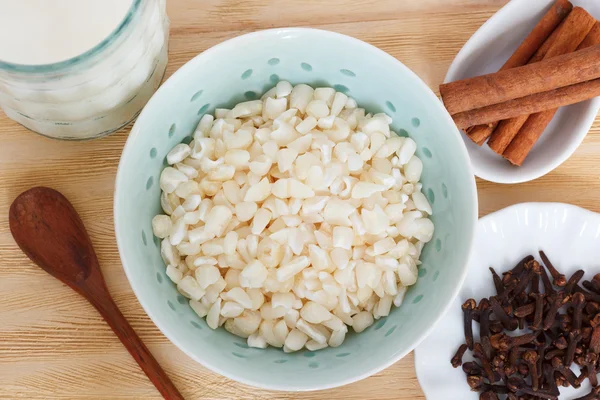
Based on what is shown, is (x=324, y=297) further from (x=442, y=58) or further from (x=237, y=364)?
(x=442, y=58)

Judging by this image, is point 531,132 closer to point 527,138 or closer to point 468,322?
point 527,138

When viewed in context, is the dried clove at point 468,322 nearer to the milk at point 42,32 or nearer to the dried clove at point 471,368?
the dried clove at point 471,368

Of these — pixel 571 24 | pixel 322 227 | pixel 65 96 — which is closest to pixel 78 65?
pixel 65 96

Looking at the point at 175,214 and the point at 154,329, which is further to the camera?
the point at 154,329

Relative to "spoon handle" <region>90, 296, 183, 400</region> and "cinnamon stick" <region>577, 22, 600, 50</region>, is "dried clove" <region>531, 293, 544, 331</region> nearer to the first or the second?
"cinnamon stick" <region>577, 22, 600, 50</region>

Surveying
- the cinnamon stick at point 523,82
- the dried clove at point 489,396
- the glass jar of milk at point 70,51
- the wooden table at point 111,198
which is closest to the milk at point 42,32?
the glass jar of milk at point 70,51

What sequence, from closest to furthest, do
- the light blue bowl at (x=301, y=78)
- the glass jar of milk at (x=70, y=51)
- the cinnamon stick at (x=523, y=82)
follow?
1. the glass jar of milk at (x=70, y=51)
2. the light blue bowl at (x=301, y=78)
3. the cinnamon stick at (x=523, y=82)

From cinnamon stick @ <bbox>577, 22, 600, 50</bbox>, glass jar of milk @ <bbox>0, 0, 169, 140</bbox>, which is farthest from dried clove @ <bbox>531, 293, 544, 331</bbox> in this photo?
glass jar of milk @ <bbox>0, 0, 169, 140</bbox>

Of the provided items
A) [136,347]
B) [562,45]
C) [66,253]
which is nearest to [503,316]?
[562,45]
